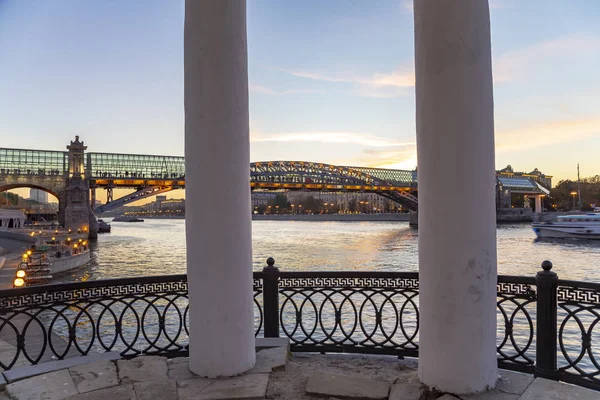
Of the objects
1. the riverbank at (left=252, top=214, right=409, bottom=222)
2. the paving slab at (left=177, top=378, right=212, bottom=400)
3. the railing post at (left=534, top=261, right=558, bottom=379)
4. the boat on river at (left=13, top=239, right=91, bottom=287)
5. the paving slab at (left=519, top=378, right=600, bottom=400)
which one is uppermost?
the railing post at (left=534, top=261, right=558, bottom=379)

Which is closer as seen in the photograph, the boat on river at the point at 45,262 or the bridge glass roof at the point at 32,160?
the boat on river at the point at 45,262

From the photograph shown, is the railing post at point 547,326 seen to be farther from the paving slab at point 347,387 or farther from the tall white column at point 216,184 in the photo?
the tall white column at point 216,184

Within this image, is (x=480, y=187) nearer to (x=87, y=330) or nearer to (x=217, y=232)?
(x=217, y=232)

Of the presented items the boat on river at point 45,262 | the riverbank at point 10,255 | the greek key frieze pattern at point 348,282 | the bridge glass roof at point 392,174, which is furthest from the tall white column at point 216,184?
the bridge glass roof at point 392,174

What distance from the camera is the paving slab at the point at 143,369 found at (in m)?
3.09

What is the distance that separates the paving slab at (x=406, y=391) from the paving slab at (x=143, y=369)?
147 centimetres

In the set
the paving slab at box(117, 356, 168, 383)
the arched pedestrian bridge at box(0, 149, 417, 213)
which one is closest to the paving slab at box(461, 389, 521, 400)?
the paving slab at box(117, 356, 168, 383)

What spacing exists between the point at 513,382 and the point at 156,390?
218 centimetres

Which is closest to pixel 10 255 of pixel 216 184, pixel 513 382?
pixel 216 184

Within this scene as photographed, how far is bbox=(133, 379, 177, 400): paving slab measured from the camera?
9.23 ft

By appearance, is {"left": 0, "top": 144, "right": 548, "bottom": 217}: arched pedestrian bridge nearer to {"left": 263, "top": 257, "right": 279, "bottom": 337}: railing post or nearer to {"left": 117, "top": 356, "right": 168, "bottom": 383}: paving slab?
{"left": 263, "top": 257, "right": 279, "bottom": 337}: railing post

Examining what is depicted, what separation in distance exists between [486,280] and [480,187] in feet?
1.76

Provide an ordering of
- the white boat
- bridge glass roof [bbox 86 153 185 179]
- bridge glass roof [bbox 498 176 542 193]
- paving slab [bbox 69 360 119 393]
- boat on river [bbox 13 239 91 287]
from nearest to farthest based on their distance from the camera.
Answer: paving slab [bbox 69 360 119 393] → boat on river [bbox 13 239 91 287] → the white boat → bridge glass roof [bbox 86 153 185 179] → bridge glass roof [bbox 498 176 542 193]

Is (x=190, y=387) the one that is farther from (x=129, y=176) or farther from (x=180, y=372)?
(x=129, y=176)
